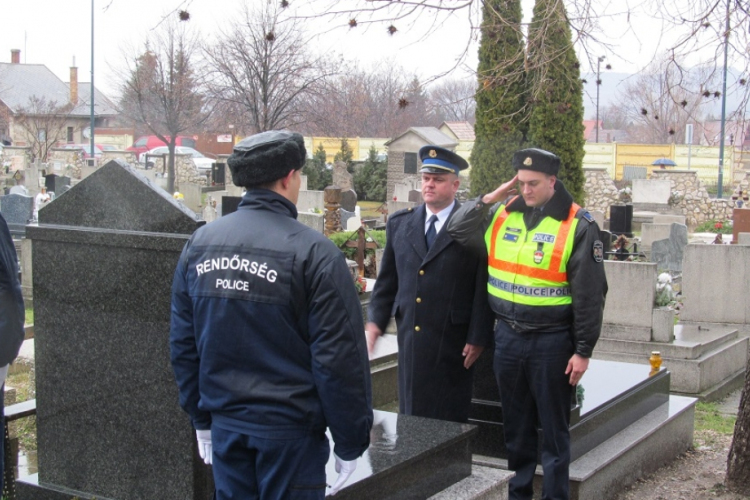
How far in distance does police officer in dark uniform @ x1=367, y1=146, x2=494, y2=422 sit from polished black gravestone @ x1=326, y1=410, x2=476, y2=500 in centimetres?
27

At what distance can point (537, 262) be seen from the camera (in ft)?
14.7

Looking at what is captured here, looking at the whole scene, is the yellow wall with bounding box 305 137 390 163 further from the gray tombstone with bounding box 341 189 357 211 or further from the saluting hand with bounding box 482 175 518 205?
the saluting hand with bounding box 482 175 518 205

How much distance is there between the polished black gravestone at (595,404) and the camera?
5387 mm

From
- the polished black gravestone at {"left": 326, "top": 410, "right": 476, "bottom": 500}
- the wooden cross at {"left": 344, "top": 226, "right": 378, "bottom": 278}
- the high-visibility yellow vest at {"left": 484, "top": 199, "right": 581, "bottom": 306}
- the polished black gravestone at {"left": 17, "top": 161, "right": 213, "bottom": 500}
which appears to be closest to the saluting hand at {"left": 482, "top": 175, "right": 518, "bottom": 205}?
the high-visibility yellow vest at {"left": 484, "top": 199, "right": 581, "bottom": 306}

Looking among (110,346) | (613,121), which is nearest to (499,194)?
(110,346)

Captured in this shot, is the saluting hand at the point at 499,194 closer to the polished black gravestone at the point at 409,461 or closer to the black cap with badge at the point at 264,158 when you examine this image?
the polished black gravestone at the point at 409,461

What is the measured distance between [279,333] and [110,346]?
1473 mm

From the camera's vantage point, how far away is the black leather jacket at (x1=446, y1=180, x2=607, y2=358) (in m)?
4.36

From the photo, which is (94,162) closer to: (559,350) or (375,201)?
(375,201)

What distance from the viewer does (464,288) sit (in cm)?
482

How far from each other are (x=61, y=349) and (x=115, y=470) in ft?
2.00

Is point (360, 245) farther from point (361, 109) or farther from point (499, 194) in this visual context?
point (361, 109)

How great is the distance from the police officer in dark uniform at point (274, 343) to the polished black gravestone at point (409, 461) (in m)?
Answer: 0.85

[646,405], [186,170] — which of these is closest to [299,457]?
[646,405]
